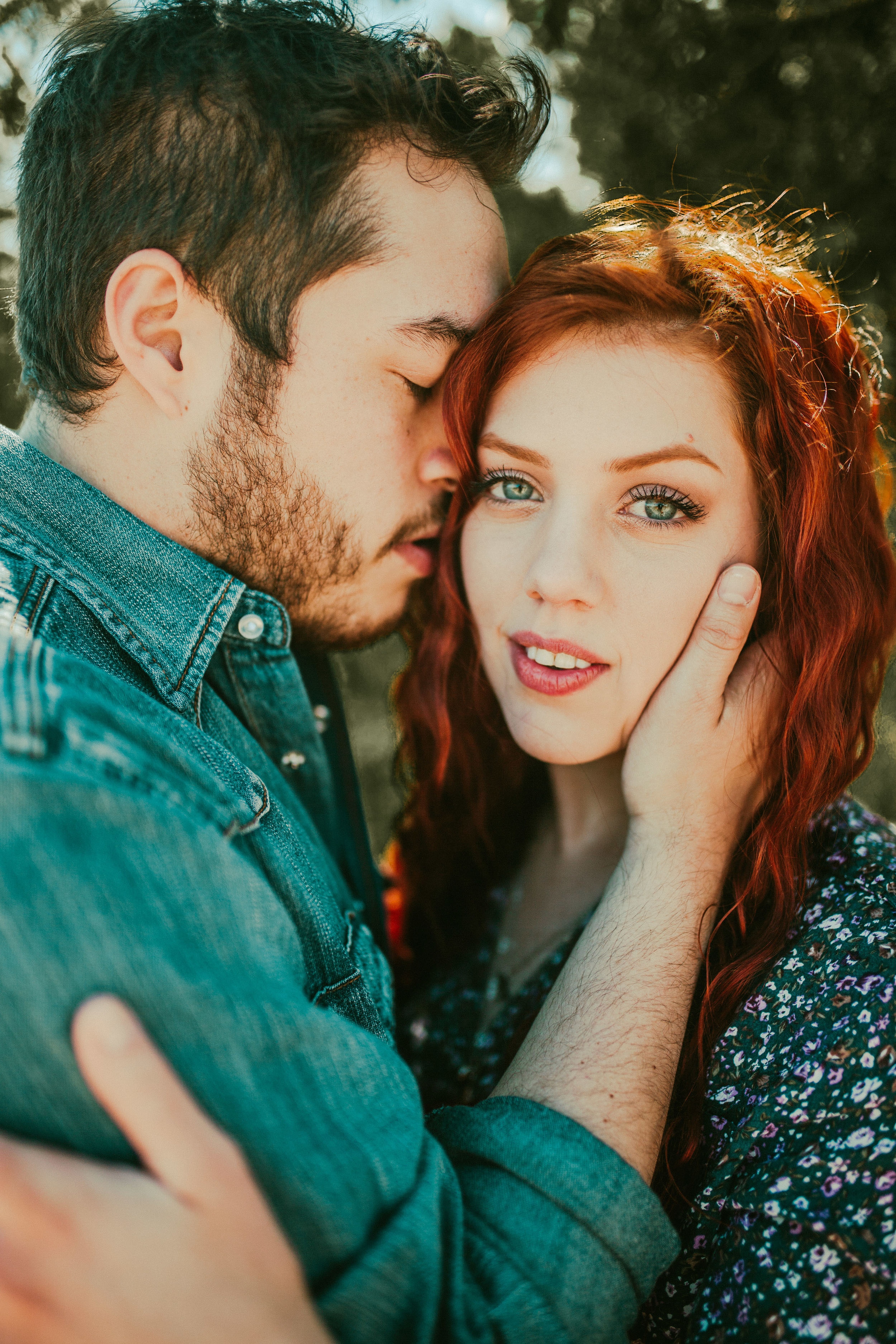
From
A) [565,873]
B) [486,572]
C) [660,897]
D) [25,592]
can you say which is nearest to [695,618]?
[486,572]

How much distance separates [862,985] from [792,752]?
569 mm

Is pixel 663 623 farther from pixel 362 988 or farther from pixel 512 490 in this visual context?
pixel 362 988

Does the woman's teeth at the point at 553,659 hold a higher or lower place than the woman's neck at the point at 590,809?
higher

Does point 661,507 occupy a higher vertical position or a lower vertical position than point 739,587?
higher

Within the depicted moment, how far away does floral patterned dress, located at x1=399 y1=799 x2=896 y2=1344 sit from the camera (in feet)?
4.28

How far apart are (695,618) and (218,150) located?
1525 millimetres

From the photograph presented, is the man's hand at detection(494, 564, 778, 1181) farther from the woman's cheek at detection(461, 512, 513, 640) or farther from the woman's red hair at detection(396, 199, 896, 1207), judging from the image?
the woman's cheek at detection(461, 512, 513, 640)

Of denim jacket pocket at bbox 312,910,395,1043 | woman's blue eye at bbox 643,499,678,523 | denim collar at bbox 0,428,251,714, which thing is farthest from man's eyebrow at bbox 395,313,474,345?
denim jacket pocket at bbox 312,910,395,1043

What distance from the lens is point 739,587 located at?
1.88 meters

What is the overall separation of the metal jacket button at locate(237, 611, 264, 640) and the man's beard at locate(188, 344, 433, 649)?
0.45 ft

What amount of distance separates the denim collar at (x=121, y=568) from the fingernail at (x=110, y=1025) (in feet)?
2.69

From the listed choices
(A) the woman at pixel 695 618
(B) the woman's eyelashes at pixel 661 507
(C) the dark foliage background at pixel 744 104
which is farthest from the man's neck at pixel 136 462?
(C) the dark foliage background at pixel 744 104

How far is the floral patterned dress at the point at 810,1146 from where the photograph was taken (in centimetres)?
130

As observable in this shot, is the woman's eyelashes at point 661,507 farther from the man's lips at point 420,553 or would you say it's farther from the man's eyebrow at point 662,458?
the man's lips at point 420,553
